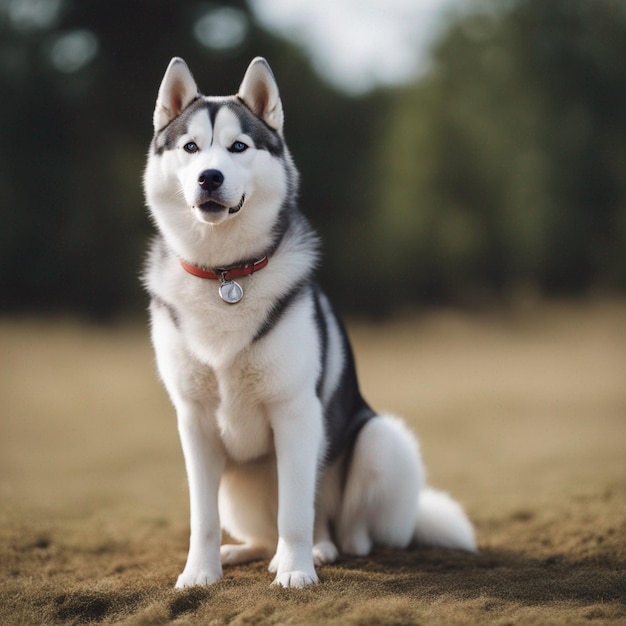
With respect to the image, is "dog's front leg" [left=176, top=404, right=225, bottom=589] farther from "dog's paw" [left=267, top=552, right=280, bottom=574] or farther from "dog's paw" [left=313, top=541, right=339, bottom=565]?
"dog's paw" [left=313, top=541, right=339, bottom=565]

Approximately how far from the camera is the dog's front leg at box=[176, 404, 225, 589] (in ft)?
9.12

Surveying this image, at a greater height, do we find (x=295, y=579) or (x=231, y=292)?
(x=231, y=292)

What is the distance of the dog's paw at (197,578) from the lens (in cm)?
272

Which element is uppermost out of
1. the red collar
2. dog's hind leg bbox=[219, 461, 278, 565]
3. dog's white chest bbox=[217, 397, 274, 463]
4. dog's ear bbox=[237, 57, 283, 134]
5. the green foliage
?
the green foliage

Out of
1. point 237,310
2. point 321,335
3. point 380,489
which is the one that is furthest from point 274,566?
point 237,310

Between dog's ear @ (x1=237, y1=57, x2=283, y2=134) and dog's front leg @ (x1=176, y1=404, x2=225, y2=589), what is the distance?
110cm

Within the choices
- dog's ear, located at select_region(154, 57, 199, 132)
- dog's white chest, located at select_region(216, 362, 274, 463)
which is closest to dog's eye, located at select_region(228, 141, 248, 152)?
dog's ear, located at select_region(154, 57, 199, 132)

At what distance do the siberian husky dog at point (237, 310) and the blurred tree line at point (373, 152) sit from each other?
284 inches

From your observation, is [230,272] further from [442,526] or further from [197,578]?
[442,526]

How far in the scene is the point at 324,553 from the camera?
3104mm

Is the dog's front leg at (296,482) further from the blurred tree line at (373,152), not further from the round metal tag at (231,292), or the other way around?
the blurred tree line at (373,152)

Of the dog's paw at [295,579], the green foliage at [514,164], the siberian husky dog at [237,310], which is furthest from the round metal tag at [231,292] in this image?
the green foliage at [514,164]

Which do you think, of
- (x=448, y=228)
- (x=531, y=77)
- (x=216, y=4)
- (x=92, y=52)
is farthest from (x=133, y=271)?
(x=531, y=77)

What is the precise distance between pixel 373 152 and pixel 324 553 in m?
9.00
